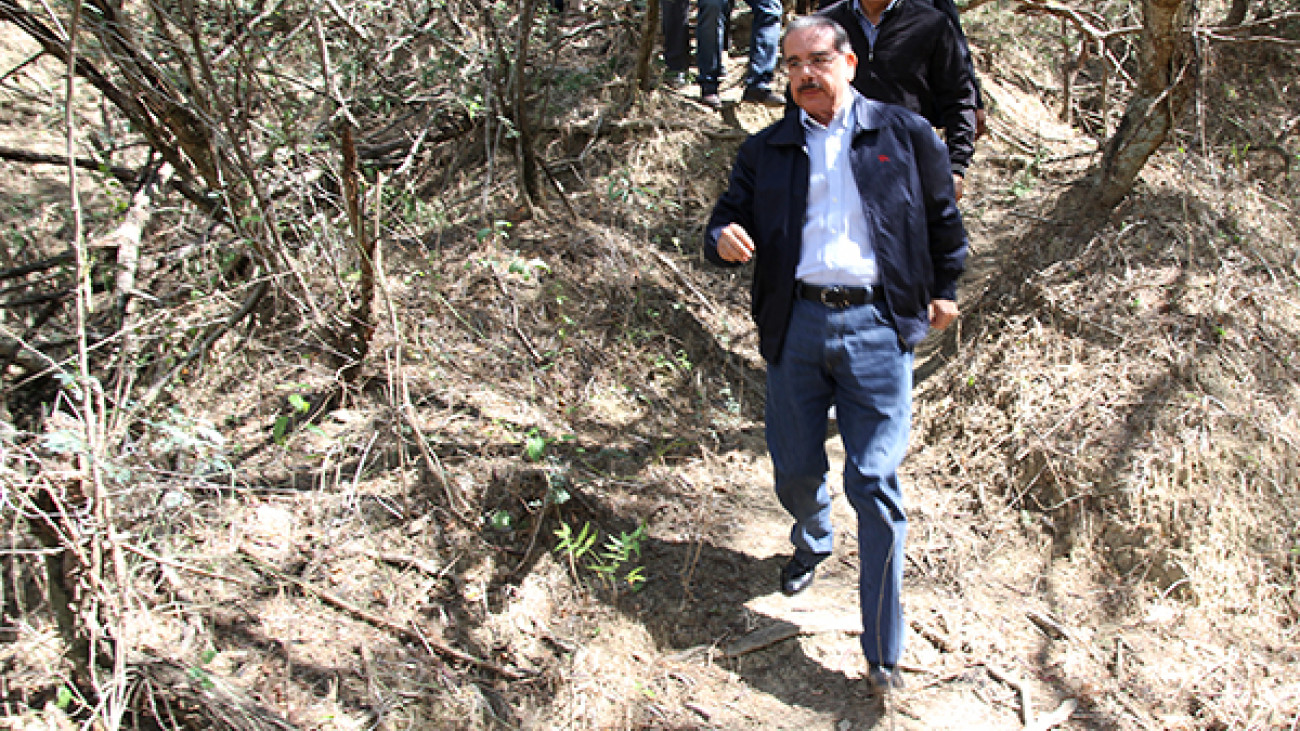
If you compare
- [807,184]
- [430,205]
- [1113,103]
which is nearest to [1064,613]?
[807,184]

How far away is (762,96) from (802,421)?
4065mm

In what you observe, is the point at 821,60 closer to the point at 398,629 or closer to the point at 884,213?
the point at 884,213

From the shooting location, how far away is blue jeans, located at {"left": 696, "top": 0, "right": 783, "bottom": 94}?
6.30 metres

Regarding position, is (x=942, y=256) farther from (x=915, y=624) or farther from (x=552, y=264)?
(x=552, y=264)

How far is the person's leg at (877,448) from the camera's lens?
9.27 feet

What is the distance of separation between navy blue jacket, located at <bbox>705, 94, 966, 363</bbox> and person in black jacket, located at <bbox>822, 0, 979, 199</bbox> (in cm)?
84

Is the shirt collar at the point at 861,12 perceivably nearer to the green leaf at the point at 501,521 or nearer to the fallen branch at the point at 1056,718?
the green leaf at the point at 501,521

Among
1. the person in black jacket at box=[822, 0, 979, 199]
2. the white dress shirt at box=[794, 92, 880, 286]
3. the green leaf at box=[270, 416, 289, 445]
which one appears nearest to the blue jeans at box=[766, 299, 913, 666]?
the white dress shirt at box=[794, 92, 880, 286]

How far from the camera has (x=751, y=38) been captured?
6.47 meters

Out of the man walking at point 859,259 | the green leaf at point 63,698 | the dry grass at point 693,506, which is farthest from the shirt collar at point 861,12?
the green leaf at point 63,698

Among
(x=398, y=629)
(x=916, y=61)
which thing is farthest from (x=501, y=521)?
(x=916, y=61)

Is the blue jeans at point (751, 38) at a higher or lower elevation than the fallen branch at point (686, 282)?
higher

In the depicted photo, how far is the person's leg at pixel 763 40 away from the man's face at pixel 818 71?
369 cm

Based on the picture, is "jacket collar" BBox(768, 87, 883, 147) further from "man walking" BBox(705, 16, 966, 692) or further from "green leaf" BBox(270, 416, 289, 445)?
"green leaf" BBox(270, 416, 289, 445)
